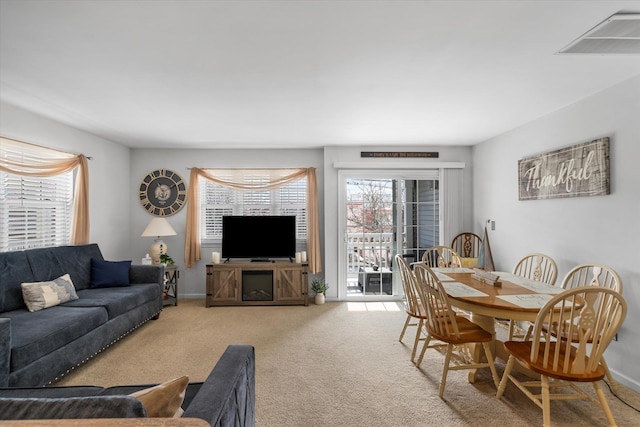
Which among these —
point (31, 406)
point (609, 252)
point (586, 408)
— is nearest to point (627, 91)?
point (609, 252)

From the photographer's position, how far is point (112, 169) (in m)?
4.77

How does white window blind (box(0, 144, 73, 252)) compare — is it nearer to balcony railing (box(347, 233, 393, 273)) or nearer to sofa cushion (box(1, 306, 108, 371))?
sofa cushion (box(1, 306, 108, 371))

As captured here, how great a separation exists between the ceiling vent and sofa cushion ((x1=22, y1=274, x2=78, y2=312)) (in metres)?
4.64

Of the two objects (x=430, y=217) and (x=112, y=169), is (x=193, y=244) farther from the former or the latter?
(x=430, y=217)

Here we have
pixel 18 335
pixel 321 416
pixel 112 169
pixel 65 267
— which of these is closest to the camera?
pixel 321 416

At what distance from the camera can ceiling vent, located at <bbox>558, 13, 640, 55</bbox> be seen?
1.75m

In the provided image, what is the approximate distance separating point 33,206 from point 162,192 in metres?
1.79

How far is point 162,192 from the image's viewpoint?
522 cm

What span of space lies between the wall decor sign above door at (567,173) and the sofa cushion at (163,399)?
11.3ft

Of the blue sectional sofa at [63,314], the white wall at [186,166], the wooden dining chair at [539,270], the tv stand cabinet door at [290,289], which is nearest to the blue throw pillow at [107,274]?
the blue sectional sofa at [63,314]

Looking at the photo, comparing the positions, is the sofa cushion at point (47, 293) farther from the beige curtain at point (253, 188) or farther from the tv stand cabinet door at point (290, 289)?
the tv stand cabinet door at point (290, 289)

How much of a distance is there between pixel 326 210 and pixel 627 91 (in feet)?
11.7

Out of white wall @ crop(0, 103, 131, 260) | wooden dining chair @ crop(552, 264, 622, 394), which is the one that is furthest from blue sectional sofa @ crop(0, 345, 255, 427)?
white wall @ crop(0, 103, 131, 260)

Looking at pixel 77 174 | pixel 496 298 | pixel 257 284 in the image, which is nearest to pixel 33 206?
pixel 77 174
